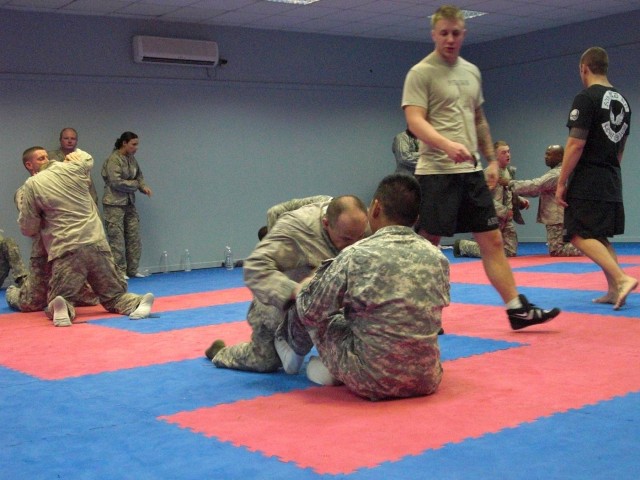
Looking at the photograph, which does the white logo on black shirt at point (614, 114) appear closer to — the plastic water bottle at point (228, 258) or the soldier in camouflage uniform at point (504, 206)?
the soldier in camouflage uniform at point (504, 206)

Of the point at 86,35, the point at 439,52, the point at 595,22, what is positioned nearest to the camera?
the point at 439,52

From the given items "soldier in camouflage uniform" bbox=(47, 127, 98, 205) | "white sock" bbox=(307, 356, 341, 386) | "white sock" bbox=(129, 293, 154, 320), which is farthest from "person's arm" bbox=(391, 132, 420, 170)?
"white sock" bbox=(307, 356, 341, 386)

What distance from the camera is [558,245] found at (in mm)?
10859

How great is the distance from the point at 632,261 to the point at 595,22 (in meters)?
4.75

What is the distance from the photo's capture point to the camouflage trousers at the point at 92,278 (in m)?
6.92

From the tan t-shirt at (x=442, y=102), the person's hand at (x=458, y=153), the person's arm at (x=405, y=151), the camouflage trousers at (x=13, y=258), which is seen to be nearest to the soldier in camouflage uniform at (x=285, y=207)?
the person's hand at (x=458, y=153)

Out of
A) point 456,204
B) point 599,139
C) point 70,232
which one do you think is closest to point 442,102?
point 456,204

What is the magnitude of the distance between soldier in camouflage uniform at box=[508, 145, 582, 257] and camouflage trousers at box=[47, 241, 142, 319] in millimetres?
5471

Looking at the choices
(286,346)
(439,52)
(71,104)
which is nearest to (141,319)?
(286,346)

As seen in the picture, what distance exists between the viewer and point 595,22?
12992 mm

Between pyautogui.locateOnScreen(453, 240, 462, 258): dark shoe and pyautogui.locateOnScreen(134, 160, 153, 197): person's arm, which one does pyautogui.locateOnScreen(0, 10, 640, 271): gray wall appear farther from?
pyautogui.locateOnScreen(453, 240, 462, 258): dark shoe

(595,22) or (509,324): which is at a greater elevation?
(595,22)

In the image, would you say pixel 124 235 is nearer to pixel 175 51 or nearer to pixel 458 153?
pixel 175 51

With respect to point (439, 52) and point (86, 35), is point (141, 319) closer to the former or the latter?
point (439, 52)
